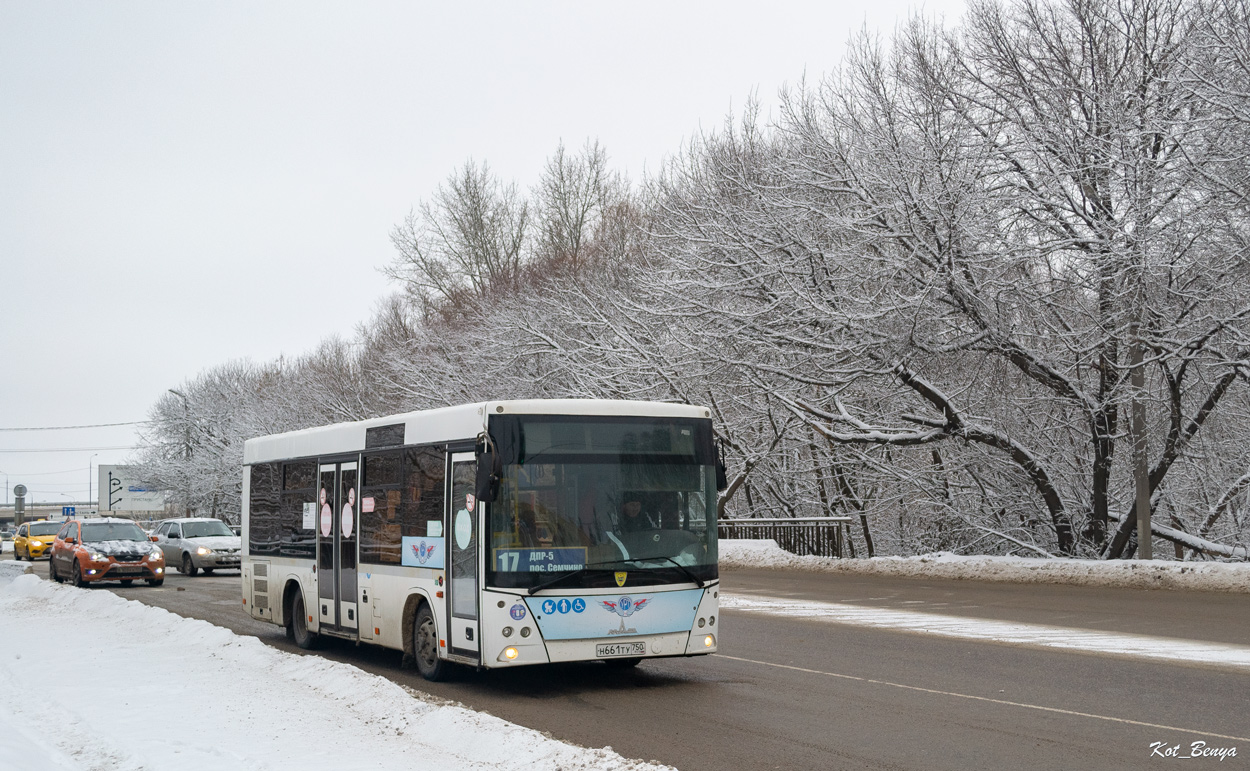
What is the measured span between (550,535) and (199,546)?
27.2 m

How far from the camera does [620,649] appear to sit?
10633 mm

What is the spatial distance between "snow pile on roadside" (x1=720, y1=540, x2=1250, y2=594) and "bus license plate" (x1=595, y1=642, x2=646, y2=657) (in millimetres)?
11974

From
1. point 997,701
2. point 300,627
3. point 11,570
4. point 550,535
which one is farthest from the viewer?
point 11,570

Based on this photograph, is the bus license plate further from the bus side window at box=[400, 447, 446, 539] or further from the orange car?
the orange car

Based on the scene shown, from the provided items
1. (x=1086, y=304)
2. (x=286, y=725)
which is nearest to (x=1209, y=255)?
(x=1086, y=304)

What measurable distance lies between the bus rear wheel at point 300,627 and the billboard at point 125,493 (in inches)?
2711

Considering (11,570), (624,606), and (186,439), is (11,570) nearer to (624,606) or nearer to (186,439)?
(624,606)

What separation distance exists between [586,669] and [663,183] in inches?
959

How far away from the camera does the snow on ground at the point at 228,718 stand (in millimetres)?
7777

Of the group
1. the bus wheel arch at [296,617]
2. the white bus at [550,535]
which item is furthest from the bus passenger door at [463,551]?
the bus wheel arch at [296,617]

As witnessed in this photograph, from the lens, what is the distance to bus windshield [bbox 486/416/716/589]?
10.6m

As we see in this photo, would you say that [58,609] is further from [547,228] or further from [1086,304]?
[547,228]

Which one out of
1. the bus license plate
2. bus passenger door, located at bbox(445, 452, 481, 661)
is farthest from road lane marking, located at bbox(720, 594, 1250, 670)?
bus passenger door, located at bbox(445, 452, 481, 661)

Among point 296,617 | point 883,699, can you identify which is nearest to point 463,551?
point 883,699
